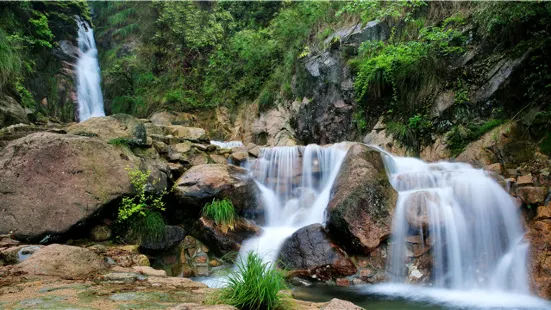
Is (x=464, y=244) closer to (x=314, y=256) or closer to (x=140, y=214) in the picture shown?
(x=314, y=256)

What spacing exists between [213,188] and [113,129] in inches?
105

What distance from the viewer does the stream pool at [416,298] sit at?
16.3 ft

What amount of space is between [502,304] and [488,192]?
2.13 meters

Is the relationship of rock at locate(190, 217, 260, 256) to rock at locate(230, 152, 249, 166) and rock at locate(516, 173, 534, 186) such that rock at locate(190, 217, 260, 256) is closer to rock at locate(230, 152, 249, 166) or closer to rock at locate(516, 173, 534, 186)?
rock at locate(230, 152, 249, 166)

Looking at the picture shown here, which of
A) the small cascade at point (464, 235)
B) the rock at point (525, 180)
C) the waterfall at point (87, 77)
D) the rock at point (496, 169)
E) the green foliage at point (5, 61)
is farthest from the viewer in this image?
the waterfall at point (87, 77)

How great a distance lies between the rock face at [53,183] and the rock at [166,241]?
106 cm

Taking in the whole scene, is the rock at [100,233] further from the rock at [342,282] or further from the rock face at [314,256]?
the rock at [342,282]

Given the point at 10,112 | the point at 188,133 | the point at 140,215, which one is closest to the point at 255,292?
the point at 140,215

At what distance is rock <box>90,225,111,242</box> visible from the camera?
621 cm

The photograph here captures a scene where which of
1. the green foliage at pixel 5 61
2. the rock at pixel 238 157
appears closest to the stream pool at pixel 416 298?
the rock at pixel 238 157

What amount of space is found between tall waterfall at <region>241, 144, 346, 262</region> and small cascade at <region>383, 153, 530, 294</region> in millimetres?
1933

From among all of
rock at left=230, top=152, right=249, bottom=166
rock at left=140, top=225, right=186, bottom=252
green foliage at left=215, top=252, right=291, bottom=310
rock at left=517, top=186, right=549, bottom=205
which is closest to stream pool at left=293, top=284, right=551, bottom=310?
rock at left=517, top=186, right=549, bottom=205

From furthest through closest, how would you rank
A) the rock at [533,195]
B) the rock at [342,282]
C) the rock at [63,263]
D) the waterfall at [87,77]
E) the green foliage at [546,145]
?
the waterfall at [87,77] < the green foliage at [546,145] < the rock at [342,282] < the rock at [533,195] < the rock at [63,263]

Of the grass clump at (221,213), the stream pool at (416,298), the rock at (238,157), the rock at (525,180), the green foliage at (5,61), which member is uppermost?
the green foliage at (5,61)
